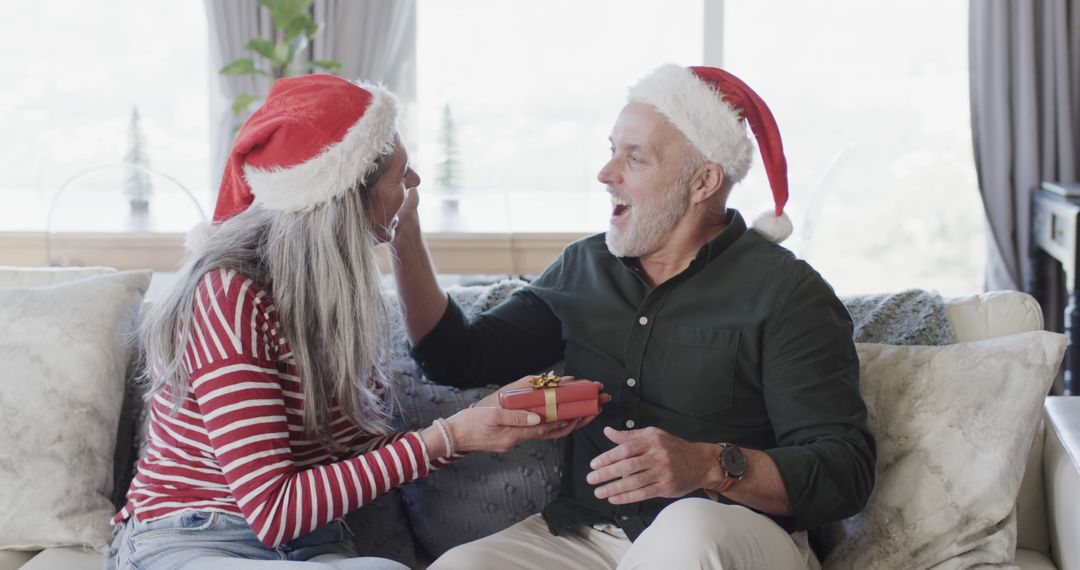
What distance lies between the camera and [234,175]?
167 cm

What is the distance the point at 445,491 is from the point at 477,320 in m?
0.31

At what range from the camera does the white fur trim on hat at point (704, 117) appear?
184 cm

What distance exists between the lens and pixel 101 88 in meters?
4.40

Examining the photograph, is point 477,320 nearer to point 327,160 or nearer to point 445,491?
point 445,491

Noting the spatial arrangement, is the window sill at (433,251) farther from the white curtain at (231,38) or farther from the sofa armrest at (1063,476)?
the sofa armrest at (1063,476)

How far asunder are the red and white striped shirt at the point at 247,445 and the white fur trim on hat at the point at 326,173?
0.14 m

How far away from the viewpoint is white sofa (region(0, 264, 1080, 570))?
1658 millimetres

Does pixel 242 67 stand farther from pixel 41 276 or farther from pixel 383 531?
→ pixel 383 531

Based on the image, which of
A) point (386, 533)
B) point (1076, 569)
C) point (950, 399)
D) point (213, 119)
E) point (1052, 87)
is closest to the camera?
point (1076, 569)

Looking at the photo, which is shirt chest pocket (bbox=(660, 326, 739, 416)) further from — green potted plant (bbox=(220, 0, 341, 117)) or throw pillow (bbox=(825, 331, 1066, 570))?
green potted plant (bbox=(220, 0, 341, 117))

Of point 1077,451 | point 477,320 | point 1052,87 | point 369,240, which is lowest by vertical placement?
point 1077,451

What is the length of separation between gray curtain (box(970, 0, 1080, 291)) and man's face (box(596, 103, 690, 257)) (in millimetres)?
2576

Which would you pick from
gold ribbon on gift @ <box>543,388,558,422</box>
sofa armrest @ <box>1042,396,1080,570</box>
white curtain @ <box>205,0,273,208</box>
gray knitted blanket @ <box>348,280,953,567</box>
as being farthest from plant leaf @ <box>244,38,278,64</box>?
sofa armrest @ <box>1042,396,1080,570</box>

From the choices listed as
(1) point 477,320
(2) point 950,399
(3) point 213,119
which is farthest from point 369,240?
(3) point 213,119
